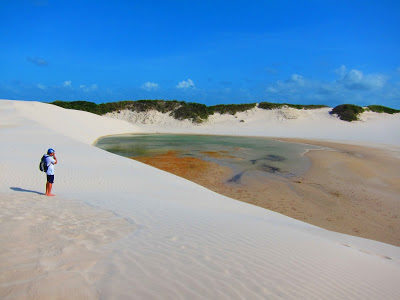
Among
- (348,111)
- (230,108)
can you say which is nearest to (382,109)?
(348,111)

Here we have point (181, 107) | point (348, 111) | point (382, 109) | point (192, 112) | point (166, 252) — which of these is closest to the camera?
point (166, 252)

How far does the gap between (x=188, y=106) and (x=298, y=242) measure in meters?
50.8

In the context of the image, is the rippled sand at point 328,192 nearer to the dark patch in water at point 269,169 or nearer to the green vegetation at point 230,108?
the dark patch in water at point 269,169

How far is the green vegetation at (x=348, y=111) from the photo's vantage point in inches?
1720

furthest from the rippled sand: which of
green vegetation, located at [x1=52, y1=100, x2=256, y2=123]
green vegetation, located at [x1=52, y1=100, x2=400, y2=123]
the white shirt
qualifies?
green vegetation, located at [x1=52, y1=100, x2=256, y2=123]

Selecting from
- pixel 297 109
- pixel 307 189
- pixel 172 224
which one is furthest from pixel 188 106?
pixel 172 224

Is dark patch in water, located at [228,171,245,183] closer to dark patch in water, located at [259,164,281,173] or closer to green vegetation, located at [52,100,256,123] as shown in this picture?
dark patch in water, located at [259,164,281,173]

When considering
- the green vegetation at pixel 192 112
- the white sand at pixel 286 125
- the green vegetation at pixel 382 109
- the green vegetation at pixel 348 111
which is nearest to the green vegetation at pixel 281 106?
the white sand at pixel 286 125

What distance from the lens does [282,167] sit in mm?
14711

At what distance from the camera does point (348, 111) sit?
44.9m

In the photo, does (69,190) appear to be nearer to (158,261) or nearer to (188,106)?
(158,261)

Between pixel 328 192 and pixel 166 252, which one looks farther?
pixel 328 192

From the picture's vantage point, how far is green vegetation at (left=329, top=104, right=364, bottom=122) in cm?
4369

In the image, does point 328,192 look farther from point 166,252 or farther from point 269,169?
point 166,252
